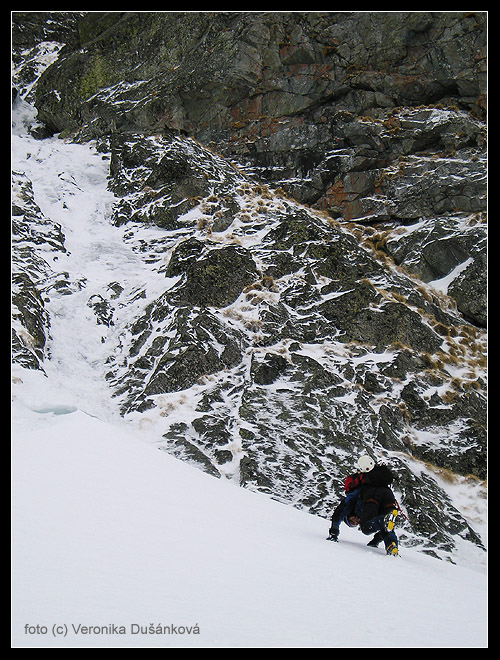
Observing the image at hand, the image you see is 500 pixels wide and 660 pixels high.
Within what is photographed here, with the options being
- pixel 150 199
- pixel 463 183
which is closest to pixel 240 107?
pixel 150 199

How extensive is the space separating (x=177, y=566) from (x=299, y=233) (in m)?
16.6

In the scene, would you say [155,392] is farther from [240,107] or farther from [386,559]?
[240,107]

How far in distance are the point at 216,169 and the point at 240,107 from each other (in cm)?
497

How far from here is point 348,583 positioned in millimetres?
3951

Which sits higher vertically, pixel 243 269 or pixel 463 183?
pixel 463 183

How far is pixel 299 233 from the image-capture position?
19.2 meters

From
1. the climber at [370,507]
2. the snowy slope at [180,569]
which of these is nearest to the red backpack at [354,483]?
the climber at [370,507]

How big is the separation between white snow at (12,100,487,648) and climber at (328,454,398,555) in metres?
0.23

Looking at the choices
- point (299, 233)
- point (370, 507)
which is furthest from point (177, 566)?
point (299, 233)

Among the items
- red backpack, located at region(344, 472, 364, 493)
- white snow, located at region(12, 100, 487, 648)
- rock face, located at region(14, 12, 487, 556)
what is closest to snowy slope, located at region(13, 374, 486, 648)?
white snow, located at region(12, 100, 487, 648)

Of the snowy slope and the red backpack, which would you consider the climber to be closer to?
the red backpack
